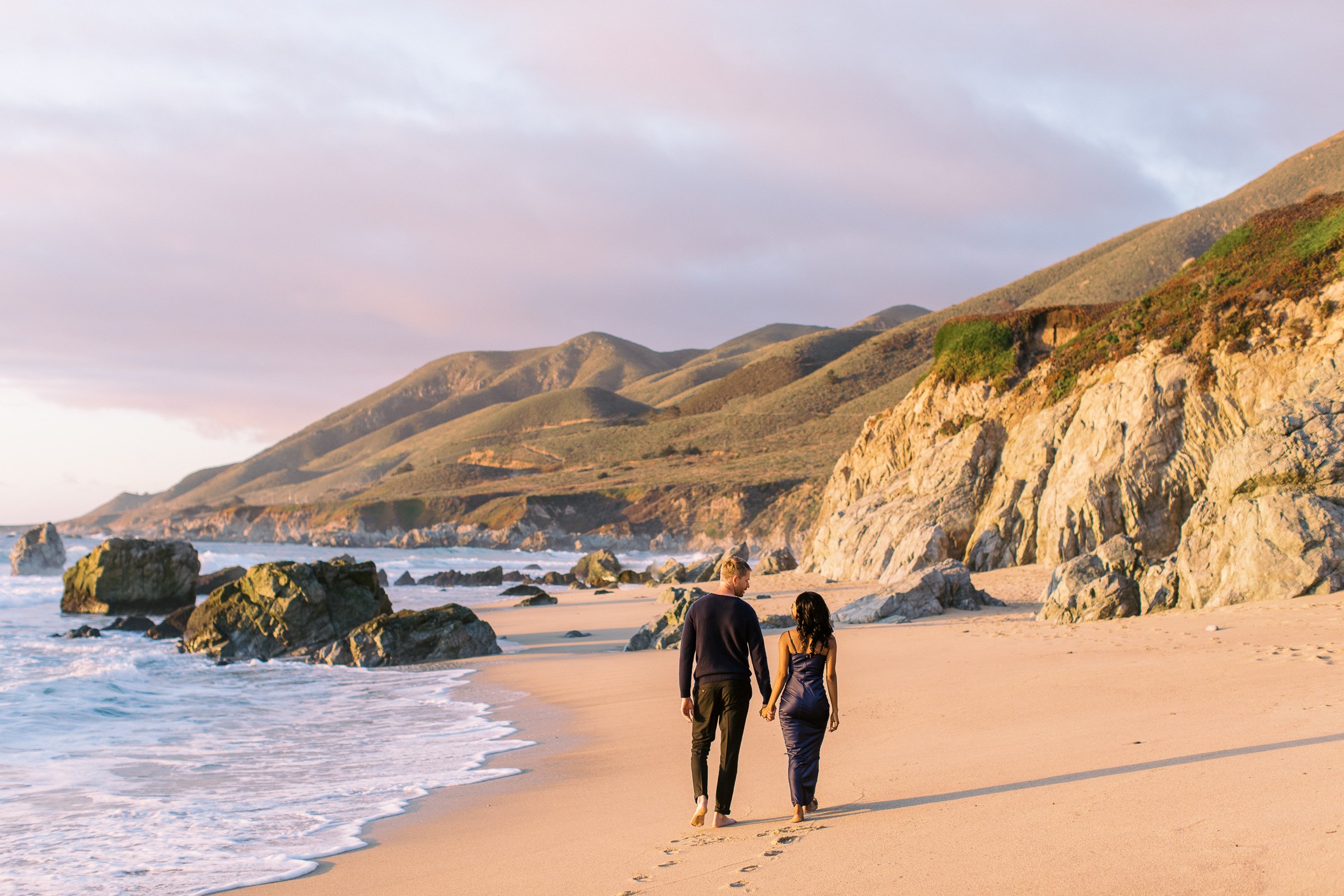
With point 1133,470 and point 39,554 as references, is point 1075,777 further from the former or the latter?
point 39,554

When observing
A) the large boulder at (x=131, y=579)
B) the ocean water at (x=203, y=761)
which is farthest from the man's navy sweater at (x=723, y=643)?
the large boulder at (x=131, y=579)

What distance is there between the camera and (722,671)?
5844 millimetres

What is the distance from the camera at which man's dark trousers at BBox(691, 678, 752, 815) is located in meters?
5.69

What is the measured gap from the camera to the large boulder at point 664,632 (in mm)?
16438

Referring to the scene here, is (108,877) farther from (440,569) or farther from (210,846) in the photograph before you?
(440,569)

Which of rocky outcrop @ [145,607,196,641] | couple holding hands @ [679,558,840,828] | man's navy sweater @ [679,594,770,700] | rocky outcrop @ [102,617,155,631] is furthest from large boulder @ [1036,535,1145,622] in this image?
rocky outcrop @ [102,617,155,631]

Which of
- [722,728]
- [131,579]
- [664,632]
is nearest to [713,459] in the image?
[131,579]

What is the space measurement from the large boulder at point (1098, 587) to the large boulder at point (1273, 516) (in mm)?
843

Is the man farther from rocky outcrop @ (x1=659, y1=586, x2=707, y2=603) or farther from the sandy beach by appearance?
rocky outcrop @ (x1=659, y1=586, x2=707, y2=603)

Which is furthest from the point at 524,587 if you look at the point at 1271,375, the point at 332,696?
the point at 1271,375

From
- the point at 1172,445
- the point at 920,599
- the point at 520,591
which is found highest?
the point at 1172,445

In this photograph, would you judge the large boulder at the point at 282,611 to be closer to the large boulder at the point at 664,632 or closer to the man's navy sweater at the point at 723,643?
the large boulder at the point at 664,632

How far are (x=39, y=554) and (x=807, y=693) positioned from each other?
55.6m

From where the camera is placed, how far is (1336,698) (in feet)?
22.4
